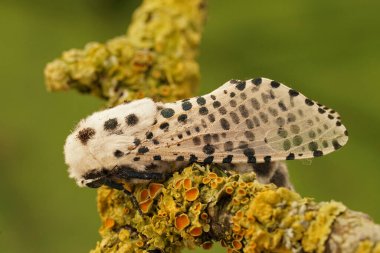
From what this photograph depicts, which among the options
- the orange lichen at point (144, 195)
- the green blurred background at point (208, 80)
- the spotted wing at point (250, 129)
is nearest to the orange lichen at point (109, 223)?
the orange lichen at point (144, 195)

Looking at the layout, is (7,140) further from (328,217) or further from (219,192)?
(328,217)

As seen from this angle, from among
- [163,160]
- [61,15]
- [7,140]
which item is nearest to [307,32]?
[61,15]

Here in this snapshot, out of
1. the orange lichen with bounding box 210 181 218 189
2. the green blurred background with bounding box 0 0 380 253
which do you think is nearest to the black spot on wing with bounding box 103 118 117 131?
the orange lichen with bounding box 210 181 218 189

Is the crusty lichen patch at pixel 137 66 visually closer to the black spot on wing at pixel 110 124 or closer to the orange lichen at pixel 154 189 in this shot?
the black spot on wing at pixel 110 124

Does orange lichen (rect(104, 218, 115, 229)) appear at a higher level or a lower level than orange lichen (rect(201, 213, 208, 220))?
higher

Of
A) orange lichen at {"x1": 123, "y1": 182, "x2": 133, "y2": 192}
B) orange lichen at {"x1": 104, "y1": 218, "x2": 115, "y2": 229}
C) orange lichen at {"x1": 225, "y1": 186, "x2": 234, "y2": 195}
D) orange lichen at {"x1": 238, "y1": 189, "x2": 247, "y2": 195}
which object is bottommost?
orange lichen at {"x1": 104, "y1": 218, "x2": 115, "y2": 229}

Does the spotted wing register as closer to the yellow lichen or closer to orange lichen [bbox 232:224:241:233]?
orange lichen [bbox 232:224:241:233]
